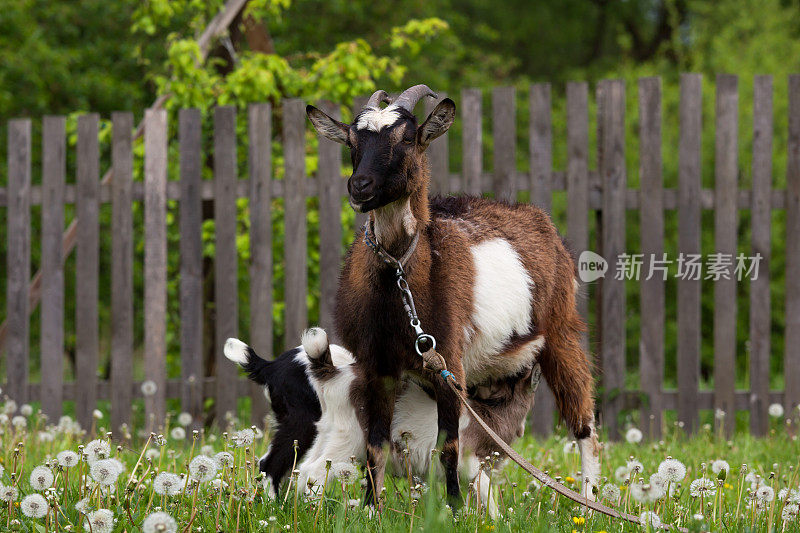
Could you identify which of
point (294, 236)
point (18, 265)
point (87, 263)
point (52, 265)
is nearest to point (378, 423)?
point (294, 236)

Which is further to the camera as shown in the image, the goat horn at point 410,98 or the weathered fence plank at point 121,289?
the weathered fence plank at point 121,289

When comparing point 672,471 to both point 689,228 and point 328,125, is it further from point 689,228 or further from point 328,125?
point 689,228

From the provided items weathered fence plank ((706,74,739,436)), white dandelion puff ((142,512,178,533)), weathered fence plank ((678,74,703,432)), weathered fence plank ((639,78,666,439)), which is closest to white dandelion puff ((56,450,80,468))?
white dandelion puff ((142,512,178,533))

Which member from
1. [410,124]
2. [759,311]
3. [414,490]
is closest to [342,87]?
[759,311]

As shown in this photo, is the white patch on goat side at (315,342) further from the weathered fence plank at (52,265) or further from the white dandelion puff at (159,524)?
the weathered fence plank at (52,265)

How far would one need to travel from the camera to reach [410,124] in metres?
3.38

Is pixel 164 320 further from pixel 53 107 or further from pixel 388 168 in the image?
pixel 53 107

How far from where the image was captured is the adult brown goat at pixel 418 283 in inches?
131

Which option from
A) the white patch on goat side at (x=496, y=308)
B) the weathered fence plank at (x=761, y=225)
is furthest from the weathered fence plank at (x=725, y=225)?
the white patch on goat side at (x=496, y=308)

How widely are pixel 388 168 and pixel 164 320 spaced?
151 inches

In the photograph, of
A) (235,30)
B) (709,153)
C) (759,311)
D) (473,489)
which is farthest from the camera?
(709,153)

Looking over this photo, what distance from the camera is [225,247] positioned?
258 inches

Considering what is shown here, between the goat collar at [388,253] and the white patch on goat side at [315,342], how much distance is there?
1.54 feet

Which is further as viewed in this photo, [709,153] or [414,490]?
[709,153]
